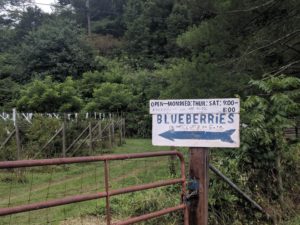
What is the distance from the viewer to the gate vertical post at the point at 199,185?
4012 mm

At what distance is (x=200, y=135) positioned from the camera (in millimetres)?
3836

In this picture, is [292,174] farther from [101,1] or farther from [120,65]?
[101,1]

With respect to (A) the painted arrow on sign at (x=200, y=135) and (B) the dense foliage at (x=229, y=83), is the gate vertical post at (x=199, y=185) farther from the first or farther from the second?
(B) the dense foliage at (x=229, y=83)

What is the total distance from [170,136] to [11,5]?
55.5 metres

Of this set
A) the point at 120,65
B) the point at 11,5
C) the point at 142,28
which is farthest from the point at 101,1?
the point at 120,65

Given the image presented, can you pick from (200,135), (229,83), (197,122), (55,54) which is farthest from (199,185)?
(55,54)

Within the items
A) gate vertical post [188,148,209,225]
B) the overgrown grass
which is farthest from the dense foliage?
gate vertical post [188,148,209,225]

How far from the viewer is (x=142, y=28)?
45594 mm

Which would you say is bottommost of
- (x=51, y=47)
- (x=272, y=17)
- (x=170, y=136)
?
(x=170, y=136)

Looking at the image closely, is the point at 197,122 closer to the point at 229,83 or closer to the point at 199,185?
the point at 199,185

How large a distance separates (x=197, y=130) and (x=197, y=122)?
0.08 metres

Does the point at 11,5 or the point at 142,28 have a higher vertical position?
the point at 11,5

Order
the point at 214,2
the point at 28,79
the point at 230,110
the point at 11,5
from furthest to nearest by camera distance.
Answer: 1. the point at 11,5
2. the point at 28,79
3. the point at 214,2
4. the point at 230,110

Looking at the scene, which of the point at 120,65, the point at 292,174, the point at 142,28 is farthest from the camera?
the point at 142,28
